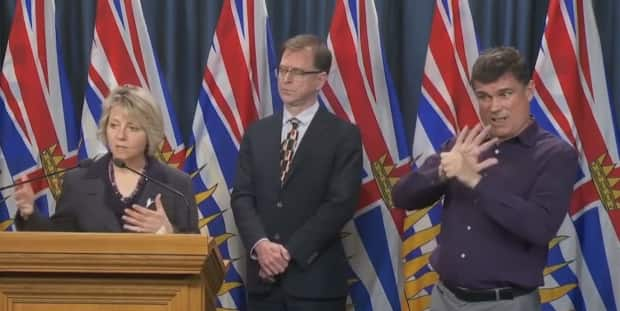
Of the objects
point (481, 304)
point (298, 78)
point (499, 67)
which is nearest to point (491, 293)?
point (481, 304)

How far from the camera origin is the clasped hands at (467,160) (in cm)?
381

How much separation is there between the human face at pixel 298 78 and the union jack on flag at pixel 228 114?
39 cm

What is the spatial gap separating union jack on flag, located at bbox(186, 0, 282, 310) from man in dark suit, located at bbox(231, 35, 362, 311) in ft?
1.03

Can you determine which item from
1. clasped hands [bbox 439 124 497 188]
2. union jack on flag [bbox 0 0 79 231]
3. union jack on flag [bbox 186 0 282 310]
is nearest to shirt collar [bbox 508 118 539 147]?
clasped hands [bbox 439 124 497 188]

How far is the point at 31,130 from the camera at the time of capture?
545 centimetres

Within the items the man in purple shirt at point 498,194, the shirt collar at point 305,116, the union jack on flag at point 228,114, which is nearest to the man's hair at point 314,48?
the shirt collar at point 305,116

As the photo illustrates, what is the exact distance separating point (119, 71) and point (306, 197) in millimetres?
1099

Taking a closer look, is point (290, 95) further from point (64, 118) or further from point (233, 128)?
point (64, 118)

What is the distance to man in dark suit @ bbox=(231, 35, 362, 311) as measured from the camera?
4.89 meters

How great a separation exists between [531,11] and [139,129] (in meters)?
2.15

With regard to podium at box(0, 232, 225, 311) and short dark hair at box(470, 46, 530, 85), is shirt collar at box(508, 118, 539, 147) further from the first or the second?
podium at box(0, 232, 225, 311)

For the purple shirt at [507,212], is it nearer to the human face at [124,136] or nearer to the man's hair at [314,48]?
the human face at [124,136]

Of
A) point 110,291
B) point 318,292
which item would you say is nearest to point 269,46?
point 318,292

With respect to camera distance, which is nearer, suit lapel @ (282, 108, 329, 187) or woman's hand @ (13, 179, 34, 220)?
woman's hand @ (13, 179, 34, 220)
